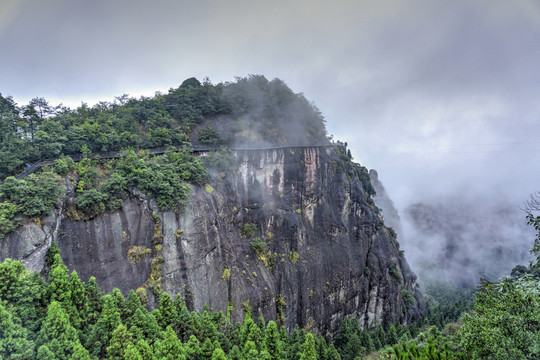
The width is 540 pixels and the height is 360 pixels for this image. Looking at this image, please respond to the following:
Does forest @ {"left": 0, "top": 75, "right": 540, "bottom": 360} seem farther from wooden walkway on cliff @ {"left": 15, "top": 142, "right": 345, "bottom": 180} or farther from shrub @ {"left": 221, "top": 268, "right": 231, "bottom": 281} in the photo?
shrub @ {"left": 221, "top": 268, "right": 231, "bottom": 281}

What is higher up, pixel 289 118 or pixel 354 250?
pixel 289 118

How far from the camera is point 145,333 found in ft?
56.7

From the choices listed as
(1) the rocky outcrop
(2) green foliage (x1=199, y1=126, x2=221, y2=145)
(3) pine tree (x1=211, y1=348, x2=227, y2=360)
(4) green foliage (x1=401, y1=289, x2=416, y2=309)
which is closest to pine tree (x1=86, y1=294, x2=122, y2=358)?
(3) pine tree (x1=211, y1=348, x2=227, y2=360)

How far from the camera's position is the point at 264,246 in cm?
2969

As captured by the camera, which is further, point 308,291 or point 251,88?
point 251,88

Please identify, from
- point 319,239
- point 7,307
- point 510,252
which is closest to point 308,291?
point 319,239

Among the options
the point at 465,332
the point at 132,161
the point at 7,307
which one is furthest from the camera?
the point at 132,161

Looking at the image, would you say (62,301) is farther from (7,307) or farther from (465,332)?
(465,332)

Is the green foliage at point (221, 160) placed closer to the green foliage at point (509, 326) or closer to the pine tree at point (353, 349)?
the pine tree at point (353, 349)

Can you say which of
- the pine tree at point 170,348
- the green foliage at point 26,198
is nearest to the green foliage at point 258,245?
the pine tree at point 170,348

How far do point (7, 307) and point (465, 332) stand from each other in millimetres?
20150

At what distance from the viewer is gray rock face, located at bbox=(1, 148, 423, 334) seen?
20672 mm

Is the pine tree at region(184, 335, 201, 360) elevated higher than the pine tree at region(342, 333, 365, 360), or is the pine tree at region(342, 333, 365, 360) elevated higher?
the pine tree at region(184, 335, 201, 360)

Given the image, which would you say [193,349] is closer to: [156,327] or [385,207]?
[156,327]
